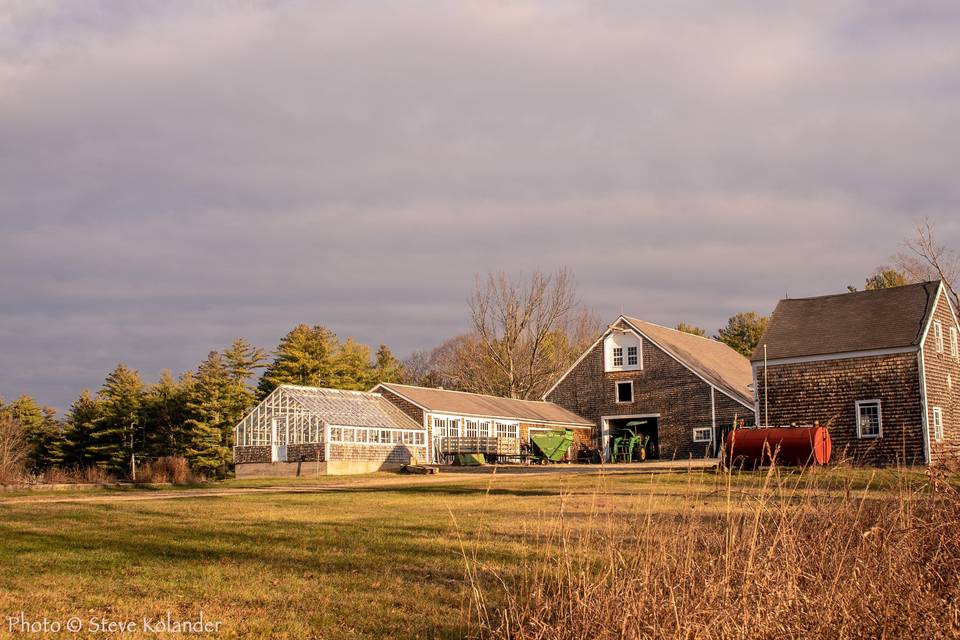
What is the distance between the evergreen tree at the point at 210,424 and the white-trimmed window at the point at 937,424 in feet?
135

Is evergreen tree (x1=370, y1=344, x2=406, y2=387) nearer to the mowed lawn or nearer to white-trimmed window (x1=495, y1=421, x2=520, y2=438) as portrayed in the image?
white-trimmed window (x1=495, y1=421, x2=520, y2=438)

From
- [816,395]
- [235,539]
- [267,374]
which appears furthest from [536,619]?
[267,374]

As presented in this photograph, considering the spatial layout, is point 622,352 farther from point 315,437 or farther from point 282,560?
point 282,560

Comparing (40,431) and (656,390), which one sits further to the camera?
(40,431)

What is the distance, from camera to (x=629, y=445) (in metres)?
49.2

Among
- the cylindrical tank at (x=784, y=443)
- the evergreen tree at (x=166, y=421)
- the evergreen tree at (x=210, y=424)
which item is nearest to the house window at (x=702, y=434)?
the cylindrical tank at (x=784, y=443)

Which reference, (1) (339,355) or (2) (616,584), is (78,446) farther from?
(2) (616,584)

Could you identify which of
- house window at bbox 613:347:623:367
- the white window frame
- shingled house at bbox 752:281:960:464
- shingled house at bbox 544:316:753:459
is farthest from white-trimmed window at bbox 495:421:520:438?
the white window frame

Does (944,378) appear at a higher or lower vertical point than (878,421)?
higher

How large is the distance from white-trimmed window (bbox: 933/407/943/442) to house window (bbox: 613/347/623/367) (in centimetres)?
1949

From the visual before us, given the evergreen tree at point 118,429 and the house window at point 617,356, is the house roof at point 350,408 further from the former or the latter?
the evergreen tree at point 118,429

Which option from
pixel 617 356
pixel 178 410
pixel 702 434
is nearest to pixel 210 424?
pixel 178 410

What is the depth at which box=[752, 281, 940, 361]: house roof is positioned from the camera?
117 feet

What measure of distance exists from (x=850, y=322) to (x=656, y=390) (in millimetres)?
14636
